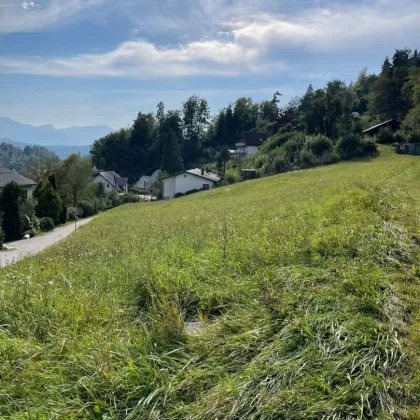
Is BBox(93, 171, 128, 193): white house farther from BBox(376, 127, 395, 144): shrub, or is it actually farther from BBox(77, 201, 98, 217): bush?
BBox(376, 127, 395, 144): shrub

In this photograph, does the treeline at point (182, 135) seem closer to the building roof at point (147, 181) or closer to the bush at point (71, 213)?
the building roof at point (147, 181)

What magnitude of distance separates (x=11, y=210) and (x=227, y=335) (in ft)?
107

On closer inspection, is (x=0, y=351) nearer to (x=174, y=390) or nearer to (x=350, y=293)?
(x=174, y=390)

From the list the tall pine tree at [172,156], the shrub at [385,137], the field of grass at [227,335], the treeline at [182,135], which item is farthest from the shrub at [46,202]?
the treeline at [182,135]

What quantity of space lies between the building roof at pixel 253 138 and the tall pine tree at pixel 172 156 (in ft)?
49.0

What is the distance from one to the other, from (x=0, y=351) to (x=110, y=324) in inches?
35.5

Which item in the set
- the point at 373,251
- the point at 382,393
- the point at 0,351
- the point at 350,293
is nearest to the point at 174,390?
the point at 382,393

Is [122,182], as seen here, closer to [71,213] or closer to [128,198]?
[128,198]

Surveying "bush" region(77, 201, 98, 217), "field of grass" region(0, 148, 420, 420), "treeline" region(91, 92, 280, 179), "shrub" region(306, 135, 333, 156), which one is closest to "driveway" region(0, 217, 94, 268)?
"field of grass" region(0, 148, 420, 420)

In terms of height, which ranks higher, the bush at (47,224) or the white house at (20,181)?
the white house at (20,181)

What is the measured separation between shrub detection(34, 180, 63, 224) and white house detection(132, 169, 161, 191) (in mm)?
41891

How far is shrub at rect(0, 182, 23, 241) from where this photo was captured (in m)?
30.9

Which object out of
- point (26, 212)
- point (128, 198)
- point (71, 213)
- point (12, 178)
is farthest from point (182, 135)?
point (26, 212)

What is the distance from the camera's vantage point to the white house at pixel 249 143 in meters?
78.0
